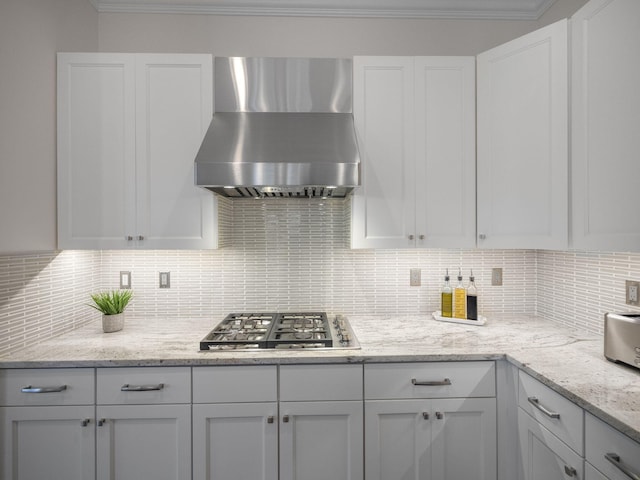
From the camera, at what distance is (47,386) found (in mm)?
1526

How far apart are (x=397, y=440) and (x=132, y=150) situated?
75.3 inches

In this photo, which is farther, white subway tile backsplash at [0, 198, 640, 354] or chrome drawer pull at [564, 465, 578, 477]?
white subway tile backsplash at [0, 198, 640, 354]

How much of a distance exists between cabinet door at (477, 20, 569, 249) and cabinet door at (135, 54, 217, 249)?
1465 millimetres

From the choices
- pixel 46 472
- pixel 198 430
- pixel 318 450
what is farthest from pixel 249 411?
pixel 46 472

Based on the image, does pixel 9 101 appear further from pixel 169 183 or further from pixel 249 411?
pixel 249 411

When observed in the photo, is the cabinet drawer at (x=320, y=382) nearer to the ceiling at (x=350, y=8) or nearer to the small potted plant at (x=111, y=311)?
the small potted plant at (x=111, y=311)

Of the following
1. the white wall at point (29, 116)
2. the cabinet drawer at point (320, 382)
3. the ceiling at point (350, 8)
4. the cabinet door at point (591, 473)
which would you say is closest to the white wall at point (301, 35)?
the ceiling at point (350, 8)

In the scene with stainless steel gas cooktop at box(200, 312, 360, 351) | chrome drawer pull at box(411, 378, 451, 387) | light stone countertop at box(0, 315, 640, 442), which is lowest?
chrome drawer pull at box(411, 378, 451, 387)

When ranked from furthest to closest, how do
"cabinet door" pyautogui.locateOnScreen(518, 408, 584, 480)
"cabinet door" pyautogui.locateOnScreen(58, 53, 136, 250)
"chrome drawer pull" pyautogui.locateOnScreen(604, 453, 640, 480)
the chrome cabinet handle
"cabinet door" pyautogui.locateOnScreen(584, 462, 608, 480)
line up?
1. "cabinet door" pyautogui.locateOnScreen(58, 53, 136, 250)
2. the chrome cabinet handle
3. "cabinet door" pyautogui.locateOnScreen(518, 408, 584, 480)
4. "cabinet door" pyautogui.locateOnScreen(584, 462, 608, 480)
5. "chrome drawer pull" pyautogui.locateOnScreen(604, 453, 640, 480)

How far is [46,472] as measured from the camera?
1.54m

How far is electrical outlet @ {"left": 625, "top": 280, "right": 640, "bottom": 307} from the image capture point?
1626mm

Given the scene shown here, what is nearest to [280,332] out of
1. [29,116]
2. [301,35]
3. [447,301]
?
[447,301]

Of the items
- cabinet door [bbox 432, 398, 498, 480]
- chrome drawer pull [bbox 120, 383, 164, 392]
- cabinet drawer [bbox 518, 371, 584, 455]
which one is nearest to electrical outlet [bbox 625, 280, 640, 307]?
cabinet drawer [bbox 518, 371, 584, 455]

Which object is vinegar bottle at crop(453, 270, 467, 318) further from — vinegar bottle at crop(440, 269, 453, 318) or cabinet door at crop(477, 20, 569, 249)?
cabinet door at crop(477, 20, 569, 249)
